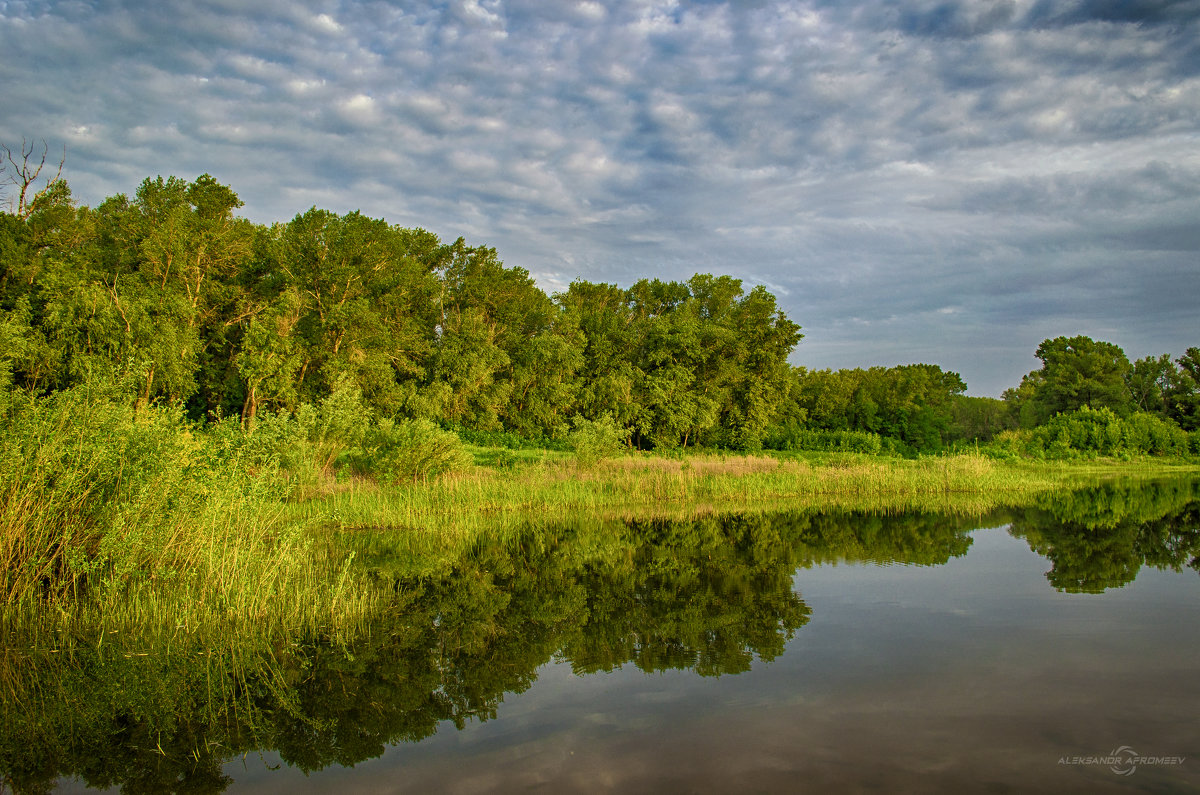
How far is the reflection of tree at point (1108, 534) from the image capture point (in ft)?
46.1

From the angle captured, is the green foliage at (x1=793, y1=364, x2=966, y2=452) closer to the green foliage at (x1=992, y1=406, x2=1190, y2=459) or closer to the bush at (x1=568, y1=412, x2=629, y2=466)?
the green foliage at (x1=992, y1=406, x2=1190, y2=459)

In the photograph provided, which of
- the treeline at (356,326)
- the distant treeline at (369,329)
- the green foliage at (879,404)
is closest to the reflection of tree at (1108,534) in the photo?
the distant treeline at (369,329)

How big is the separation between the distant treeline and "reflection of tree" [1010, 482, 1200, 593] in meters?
16.5

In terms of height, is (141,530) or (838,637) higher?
(141,530)

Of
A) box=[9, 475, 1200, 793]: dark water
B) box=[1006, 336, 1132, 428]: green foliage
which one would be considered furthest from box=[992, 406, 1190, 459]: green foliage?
box=[9, 475, 1200, 793]: dark water

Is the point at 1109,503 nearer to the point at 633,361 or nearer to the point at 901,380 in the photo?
the point at 633,361

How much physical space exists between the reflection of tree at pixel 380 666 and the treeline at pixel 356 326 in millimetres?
15105

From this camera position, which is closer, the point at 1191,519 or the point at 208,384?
the point at 1191,519

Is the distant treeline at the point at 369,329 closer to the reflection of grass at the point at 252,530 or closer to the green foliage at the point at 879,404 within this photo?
the green foliage at the point at 879,404

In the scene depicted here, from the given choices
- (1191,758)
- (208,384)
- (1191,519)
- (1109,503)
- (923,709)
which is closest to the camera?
(1191,758)

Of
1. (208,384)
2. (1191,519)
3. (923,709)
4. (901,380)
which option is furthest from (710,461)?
(901,380)

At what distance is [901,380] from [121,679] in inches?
3019

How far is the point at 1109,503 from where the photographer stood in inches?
1076

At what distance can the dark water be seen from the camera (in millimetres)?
5652
